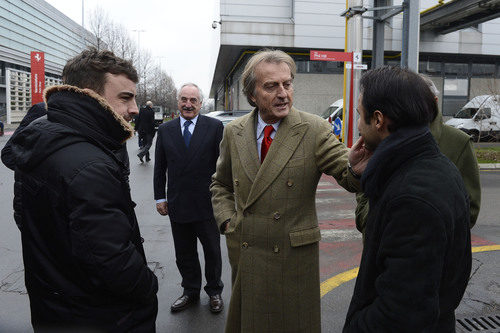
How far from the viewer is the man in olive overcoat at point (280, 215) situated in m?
2.23

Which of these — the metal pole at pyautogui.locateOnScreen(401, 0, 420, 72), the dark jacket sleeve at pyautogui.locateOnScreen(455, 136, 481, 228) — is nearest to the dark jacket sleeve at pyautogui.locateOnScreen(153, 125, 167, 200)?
the dark jacket sleeve at pyautogui.locateOnScreen(455, 136, 481, 228)

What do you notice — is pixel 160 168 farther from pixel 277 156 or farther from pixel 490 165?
pixel 490 165

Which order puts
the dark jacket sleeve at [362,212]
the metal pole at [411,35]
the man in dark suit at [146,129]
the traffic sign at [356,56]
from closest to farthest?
1. the dark jacket sleeve at [362,212]
2. the metal pole at [411,35]
3. the traffic sign at [356,56]
4. the man in dark suit at [146,129]

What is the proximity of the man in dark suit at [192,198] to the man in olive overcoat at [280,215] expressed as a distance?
133cm

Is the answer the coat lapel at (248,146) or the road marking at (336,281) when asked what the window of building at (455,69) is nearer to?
the road marking at (336,281)

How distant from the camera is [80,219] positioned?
5.10 ft

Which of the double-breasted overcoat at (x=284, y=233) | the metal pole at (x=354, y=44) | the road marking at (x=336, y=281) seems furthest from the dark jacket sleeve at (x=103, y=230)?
the metal pole at (x=354, y=44)

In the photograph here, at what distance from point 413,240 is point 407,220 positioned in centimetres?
6

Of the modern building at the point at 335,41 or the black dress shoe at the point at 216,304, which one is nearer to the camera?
the black dress shoe at the point at 216,304

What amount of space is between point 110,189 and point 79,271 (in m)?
0.35

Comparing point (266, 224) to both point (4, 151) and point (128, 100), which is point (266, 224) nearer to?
point (128, 100)

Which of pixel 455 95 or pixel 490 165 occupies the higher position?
pixel 455 95

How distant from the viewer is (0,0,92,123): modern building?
47.1m

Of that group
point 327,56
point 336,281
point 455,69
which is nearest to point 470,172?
point 336,281
